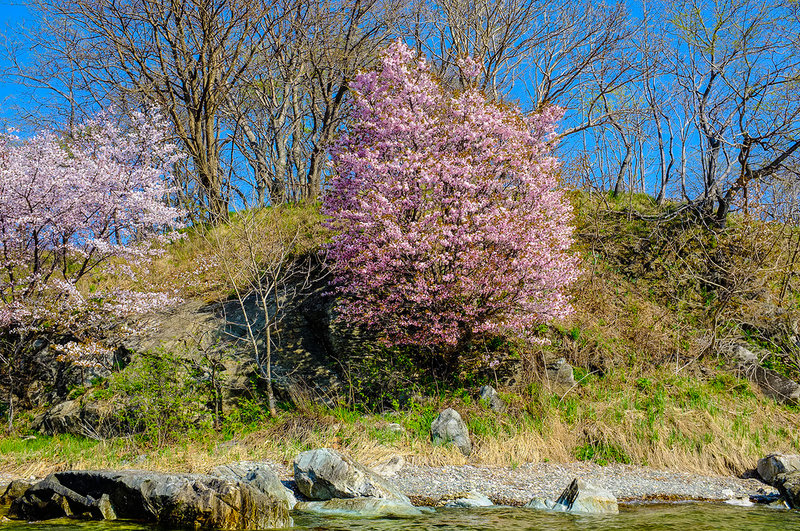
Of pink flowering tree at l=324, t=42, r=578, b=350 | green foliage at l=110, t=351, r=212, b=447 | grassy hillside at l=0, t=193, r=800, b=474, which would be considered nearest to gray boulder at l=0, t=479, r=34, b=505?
grassy hillside at l=0, t=193, r=800, b=474

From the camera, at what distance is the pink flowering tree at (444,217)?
9180mm

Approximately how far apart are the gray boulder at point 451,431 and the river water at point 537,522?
2.09 meters

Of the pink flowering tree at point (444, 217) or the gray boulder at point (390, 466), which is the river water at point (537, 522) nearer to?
the gray boulder at point (390, 466)

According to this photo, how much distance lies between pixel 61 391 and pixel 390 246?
7.84m

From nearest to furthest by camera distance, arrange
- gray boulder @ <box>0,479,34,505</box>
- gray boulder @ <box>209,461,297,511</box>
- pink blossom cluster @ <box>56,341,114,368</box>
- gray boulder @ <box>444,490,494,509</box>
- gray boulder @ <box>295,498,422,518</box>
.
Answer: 1. gray boulder @ <box>295,498,422,518</box>
2. gray boulder @ <box>209,461,297,511</box>
3. gray boulder @ <box>444,490,494,509</box>
4. gray boulder @ <box>0,479,34,505</box>
5. pink blossom cluster @ <box>56,341,114,368</box>

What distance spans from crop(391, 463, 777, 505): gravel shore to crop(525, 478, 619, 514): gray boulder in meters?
0.34

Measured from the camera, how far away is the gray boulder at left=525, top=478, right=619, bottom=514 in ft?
21.0

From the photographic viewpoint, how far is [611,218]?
15320 mm

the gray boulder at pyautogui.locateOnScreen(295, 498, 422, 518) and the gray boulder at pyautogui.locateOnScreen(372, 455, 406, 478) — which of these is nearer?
the gray boulder at pyautogui.locateOnScreen(295, 498, 422, 518)

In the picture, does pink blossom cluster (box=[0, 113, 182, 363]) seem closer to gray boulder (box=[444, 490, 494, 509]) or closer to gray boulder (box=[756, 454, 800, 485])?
gray boulder (box=[444, 490, 494, 509])

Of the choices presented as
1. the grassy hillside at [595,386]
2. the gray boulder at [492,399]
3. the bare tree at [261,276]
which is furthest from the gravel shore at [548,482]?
the bare tree at [261,276]

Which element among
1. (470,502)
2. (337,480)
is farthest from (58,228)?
(470,502)

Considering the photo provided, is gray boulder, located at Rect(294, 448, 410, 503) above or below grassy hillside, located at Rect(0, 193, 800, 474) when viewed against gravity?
below

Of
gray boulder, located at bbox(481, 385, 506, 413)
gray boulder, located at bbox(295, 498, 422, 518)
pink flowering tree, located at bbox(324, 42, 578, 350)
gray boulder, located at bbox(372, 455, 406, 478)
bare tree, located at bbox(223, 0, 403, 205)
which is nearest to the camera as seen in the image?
gray boulder, located at bbox(295, 498, 422, 518)
